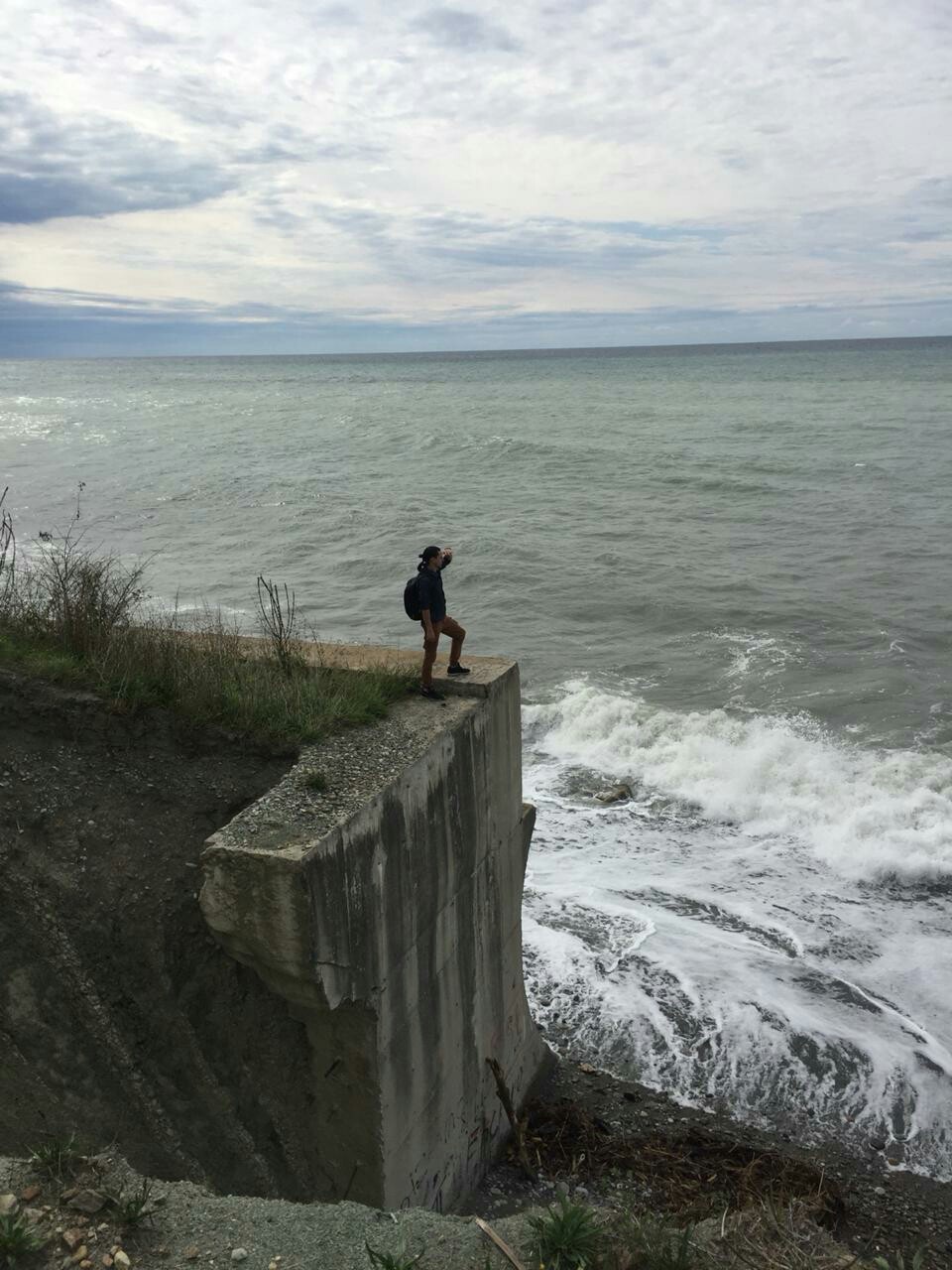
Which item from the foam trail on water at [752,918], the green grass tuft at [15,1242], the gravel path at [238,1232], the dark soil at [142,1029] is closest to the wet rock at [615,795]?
the foam trail on water at [752,918]

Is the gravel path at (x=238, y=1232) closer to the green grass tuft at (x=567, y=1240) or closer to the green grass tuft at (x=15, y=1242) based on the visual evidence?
the green grass tuft at (x=15, y=1242)

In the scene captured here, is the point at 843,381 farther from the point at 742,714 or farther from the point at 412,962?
the point at 412,962

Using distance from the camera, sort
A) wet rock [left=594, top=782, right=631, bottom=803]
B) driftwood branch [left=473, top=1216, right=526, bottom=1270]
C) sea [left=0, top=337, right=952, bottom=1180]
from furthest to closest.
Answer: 1. wet rock [left=594, top=782, right=631, bottom=803]
2. sea [left=0, top=337, right=952, bottom=1180]
3. driftwood branch [left=473, top=1216, right=526, bottom=1270]

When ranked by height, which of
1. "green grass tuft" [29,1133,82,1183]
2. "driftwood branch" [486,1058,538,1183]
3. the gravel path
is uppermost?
"green grass tuft" [29,1133,82,1183]

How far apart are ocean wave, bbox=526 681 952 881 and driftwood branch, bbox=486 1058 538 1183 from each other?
599 cm

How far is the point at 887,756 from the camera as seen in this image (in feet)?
48.2

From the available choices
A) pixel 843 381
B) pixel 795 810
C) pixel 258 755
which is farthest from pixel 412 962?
pixel 843 381

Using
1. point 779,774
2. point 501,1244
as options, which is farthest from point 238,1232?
point 779,774

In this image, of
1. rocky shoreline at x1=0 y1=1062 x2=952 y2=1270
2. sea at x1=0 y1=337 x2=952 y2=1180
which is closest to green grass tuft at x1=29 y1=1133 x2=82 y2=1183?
rocky shoreline at x1=0 y1=1062 x2=952 y2=1270

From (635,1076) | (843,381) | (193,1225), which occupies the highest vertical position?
(843,381)

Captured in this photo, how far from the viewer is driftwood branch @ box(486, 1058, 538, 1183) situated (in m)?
7.76

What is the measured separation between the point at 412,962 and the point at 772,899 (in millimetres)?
6596

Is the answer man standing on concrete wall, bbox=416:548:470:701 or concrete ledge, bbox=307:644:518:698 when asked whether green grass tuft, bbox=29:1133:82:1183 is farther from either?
concrete ledge, bbox=307:644:518:698

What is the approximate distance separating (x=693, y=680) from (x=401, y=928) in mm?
12549
